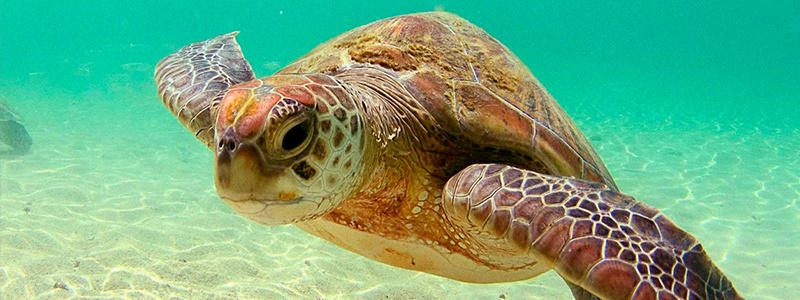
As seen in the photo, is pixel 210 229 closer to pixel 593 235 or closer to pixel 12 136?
pixel 593 235

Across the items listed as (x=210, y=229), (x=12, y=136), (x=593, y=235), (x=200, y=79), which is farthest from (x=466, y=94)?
(x=12, y=136)

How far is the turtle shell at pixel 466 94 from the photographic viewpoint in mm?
2748

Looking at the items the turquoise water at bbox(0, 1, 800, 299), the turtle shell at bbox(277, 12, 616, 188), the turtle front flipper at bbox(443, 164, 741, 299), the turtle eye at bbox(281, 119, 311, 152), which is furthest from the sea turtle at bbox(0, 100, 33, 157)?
the turtle front flipper at bbox(443, 164, 741, 299)

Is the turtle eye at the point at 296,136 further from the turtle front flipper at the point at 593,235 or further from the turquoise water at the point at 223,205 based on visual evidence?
the turquoise water at the point at 223,205

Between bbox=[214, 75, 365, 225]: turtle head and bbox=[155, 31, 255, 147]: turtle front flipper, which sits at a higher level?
bbox=[155, 31, 255, 147]: turtle front flipper

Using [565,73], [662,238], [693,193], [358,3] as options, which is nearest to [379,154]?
[662,238]

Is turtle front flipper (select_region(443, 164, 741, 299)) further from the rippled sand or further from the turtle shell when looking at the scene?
the rippled sand

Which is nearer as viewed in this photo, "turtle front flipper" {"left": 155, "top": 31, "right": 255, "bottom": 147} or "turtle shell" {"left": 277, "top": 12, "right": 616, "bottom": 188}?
"turtle shell" {"left": 277, "top": 12, "right": 616, "bottom": 188}

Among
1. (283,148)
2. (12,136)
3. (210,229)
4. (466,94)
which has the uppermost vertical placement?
(466,94)

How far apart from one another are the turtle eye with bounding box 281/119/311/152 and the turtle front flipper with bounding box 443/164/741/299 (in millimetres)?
930

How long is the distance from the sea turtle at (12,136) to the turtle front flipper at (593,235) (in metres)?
11.2

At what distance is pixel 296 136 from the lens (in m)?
1.74

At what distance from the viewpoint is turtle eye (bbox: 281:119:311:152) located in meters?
1.71

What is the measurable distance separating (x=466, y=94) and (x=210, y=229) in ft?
15.1
